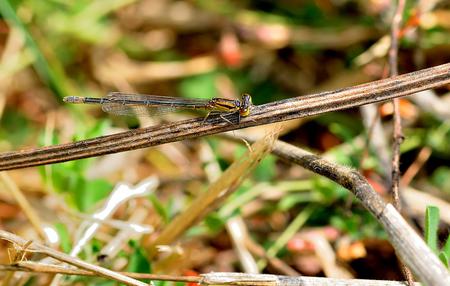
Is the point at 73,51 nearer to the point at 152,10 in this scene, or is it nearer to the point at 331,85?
the point at 152,10

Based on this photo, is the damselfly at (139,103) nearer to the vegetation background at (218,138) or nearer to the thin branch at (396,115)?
the vegetation background at (218,138)

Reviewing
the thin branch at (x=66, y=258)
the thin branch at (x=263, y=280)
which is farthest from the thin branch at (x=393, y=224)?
the thin branch at (x=66, y=258)

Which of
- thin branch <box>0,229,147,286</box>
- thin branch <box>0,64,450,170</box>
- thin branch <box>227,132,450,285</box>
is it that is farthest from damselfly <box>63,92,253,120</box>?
thin branch <box>0,229,147,286</box>

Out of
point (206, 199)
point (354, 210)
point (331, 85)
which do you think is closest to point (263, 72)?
point (331, 85)

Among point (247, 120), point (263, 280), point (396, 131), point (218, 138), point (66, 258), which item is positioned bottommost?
point (263, 280)

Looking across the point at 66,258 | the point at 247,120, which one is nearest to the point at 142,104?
the point at 247,120

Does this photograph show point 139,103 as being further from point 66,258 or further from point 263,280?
point 263,280
